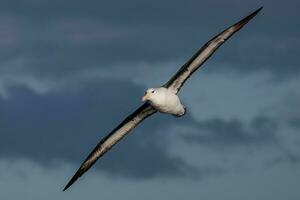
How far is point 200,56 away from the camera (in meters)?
44.2

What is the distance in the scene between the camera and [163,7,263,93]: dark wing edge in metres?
43.6

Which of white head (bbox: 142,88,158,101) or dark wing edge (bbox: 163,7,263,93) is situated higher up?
dark wing edge (bbox: 163,7,263,93)

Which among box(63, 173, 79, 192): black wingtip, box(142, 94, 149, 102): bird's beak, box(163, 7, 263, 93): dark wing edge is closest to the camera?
box(142, 94, 149, 102): bird's beak

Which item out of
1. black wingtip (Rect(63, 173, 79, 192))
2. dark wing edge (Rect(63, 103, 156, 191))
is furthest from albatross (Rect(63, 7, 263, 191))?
black wingtip (Rect(63, 173, 79, 192))

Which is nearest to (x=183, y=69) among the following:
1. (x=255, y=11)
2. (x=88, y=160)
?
(x=255, y=11)

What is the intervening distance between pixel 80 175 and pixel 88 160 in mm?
782

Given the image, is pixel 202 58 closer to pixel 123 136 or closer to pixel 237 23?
pixel 237 23

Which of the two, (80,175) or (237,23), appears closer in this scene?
(237,23)

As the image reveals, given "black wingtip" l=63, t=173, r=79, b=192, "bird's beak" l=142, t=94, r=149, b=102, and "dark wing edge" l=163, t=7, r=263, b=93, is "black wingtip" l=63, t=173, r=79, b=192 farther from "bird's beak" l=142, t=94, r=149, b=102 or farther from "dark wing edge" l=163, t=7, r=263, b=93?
"bird's beak" l=142, t=94, r=149, b=102

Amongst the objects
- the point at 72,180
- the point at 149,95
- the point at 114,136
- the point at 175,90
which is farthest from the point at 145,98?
the point at 72,180

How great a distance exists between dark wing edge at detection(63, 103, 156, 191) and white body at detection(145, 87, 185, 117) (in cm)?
280

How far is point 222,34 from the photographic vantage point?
144ft

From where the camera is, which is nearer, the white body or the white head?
the white head

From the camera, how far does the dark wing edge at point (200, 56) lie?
1716 inches
